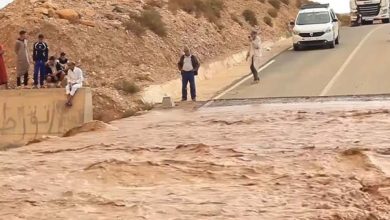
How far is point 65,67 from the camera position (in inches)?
936

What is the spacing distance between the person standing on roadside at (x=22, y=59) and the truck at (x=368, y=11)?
97.3 ft

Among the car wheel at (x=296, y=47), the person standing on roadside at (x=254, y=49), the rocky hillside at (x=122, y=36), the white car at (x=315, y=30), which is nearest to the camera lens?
the person standing on roadside at (x=254, y=49)

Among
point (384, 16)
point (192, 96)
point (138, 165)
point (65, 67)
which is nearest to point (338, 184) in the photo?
point (138, 165)

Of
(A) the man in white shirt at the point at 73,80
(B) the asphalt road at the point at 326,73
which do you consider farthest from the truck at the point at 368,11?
(A) the man in white shirt at the point at 73,80

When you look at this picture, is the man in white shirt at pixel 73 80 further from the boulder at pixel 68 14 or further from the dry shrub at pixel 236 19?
the dry shrub at pixel 236 19

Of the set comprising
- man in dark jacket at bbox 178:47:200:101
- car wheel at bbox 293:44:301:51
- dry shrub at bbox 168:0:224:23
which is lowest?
man in dark jacket at bbox 178:47:200:101

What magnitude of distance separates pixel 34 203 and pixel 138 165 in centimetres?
266

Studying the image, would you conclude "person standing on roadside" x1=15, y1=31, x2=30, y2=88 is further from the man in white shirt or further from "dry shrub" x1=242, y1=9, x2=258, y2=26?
"dry shrub" x1=242, y1=9, x2=258, y2=26

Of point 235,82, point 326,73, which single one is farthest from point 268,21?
point 326,73

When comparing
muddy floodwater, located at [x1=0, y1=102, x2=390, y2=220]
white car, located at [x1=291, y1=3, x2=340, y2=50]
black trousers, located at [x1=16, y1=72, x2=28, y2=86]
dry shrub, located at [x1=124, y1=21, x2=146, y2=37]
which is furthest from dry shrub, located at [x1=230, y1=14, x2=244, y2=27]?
muddy floodwater, located at [x1=0, y1=102, x2=390, y2=220]

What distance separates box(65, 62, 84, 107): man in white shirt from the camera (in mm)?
21500

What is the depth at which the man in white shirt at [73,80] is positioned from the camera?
70.5 ft

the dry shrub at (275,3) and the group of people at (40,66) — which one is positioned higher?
the dry shrub at (275,3)

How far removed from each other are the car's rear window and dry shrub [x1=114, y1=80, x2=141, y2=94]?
11516 mm
